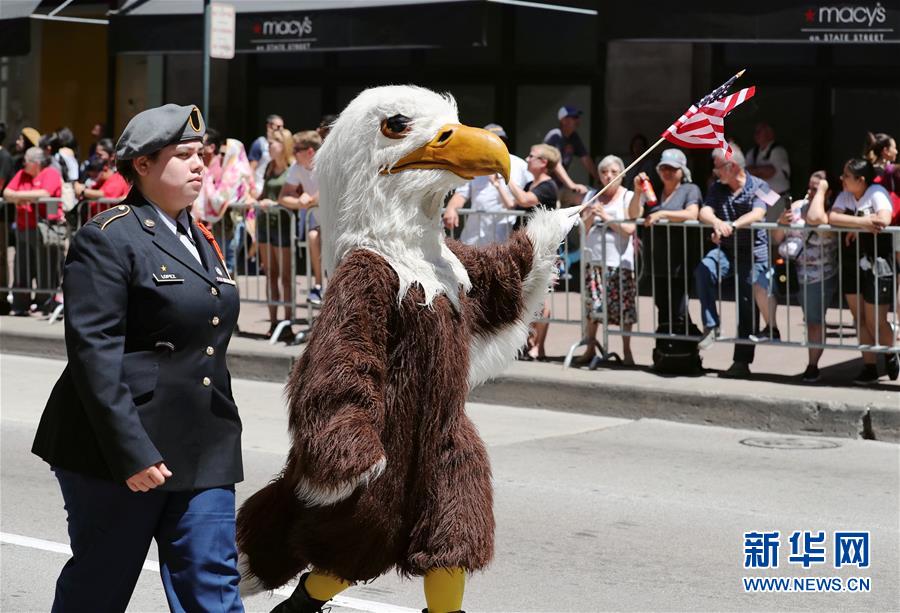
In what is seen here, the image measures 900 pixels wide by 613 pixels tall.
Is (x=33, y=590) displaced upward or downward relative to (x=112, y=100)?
downward

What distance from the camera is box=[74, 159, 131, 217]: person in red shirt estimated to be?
45.1 ft

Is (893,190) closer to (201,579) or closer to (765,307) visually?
(765,307)

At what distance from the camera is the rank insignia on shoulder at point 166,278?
12.5 ft

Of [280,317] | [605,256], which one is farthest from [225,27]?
[605,256]

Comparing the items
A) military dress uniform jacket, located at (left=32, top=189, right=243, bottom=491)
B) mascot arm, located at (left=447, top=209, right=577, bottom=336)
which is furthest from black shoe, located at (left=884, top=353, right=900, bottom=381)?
military dress uniform jacket, located at (left=32, top=189, right=243, bottom=491)

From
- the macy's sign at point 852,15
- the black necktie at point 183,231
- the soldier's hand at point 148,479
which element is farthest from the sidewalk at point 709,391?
the soldier's hand at point 148,479

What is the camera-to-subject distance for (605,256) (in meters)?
11.0

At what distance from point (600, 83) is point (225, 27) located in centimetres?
505

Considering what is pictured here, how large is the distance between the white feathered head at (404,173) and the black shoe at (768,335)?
6312 millimetres

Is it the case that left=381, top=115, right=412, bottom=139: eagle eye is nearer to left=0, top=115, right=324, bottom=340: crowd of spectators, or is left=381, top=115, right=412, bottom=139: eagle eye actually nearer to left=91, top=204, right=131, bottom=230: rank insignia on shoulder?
left=91, top=204, right=131, bottom=230: rank insignia on shoulder

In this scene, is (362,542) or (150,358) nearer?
(150,358)

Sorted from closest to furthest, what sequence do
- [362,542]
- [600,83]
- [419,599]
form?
1. [362,542]
2. [419,599]
3. [600,83]

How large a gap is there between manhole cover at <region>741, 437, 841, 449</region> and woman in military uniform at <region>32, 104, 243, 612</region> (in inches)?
226

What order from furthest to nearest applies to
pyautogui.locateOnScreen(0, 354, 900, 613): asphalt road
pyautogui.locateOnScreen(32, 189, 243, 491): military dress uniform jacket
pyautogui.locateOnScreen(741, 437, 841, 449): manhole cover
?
pyautogui.locateOnScreen(741, 437, 841, 449): manhole cover, pyautogui.locateOnScreen(0, 354, 900, 613): asphalt road, pyautogui.locateOnScreen(32, 189, 243, 491): military dress uniform jacket
